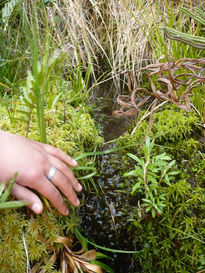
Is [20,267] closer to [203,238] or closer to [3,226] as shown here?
[3,226]

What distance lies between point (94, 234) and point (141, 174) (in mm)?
357

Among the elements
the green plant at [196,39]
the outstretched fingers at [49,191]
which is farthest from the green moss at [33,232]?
the green plant at [196,39]

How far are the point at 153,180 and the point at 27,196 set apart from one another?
51cm

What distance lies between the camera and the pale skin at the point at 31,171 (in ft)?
2.99

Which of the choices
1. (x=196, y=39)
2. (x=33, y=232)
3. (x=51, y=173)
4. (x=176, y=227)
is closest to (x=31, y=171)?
(x=51, y=173)

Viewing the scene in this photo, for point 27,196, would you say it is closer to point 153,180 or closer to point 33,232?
point 33,232

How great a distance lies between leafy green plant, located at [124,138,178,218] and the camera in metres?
1.13

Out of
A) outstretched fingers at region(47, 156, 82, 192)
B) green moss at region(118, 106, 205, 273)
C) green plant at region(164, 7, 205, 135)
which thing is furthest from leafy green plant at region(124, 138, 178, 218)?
green plant at region(164, 7, 205, 135)

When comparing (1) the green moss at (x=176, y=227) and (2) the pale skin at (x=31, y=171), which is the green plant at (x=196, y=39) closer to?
(1) the green moss at (x=176, y=227)

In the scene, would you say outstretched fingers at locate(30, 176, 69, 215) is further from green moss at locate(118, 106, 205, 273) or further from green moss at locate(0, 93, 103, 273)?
green moss at locate(118, 106, 205, 273)

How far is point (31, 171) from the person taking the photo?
3.04ft

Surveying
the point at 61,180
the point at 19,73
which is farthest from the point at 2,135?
the point at 19,73

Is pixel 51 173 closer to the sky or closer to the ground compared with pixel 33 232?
closer to the sky

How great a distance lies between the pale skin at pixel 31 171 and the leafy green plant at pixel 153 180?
1.05 ft
